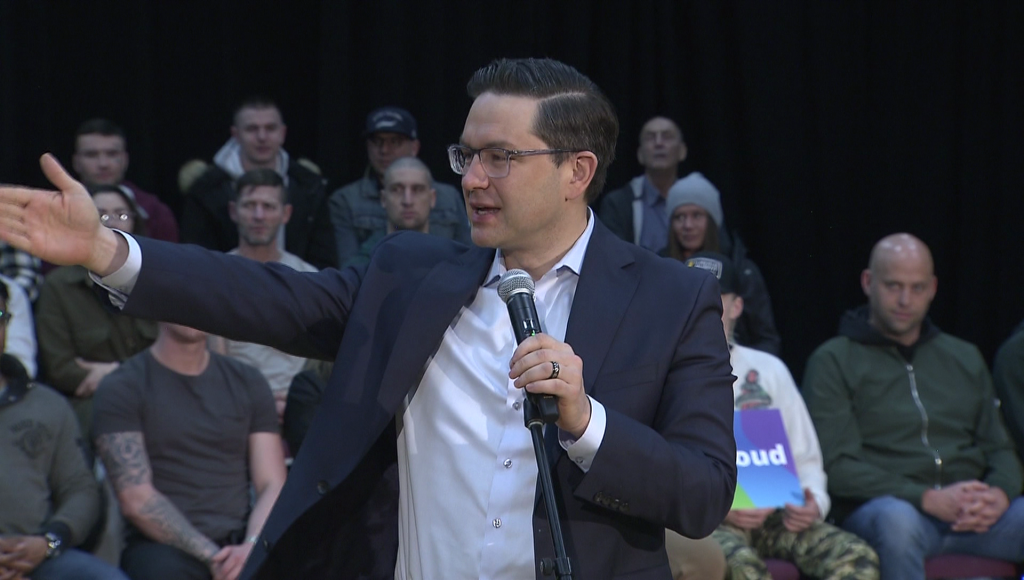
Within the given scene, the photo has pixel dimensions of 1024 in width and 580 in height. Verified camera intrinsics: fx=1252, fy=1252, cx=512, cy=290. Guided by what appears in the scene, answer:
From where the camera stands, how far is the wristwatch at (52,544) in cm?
426

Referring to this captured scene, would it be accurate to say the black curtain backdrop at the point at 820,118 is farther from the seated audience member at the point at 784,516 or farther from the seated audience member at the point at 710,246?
the seated audience member at the point at 784,516

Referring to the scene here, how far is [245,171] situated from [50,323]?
155cm

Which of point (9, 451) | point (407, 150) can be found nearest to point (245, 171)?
point (407, 150)

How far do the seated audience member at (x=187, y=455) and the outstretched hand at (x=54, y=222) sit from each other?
250cm

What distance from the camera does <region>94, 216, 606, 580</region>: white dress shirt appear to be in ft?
7.95

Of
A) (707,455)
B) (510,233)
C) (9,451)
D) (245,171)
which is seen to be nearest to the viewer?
(707,455)

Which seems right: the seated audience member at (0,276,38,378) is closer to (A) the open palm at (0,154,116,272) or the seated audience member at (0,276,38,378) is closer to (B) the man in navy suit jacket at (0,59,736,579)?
(B) the man in navy suit jacket at (0,59,736,579)

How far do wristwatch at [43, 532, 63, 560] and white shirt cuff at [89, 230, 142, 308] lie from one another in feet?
7.62

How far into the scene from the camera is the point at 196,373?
4805 mm

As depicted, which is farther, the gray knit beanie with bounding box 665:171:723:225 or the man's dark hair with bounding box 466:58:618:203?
the gray knit beanie with bounding box 665:171:723:225

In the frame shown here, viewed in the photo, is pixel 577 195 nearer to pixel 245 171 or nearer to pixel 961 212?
pixel 245 171

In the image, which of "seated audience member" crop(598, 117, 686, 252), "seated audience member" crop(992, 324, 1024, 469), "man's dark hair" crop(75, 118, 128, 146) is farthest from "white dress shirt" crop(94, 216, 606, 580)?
"seated audience member" crop(598, 117, 686, 252)

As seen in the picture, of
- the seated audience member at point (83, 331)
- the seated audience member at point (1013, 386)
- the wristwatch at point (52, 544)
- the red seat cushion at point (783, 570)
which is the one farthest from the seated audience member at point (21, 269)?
the seated audience member at point (1013, 386)

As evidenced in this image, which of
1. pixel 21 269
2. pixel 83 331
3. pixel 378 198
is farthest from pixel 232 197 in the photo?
pixel 83 331
